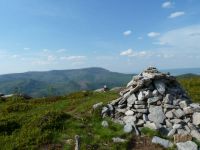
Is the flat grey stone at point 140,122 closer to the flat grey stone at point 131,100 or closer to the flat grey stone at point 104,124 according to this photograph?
the flat grey stone at point 131,100

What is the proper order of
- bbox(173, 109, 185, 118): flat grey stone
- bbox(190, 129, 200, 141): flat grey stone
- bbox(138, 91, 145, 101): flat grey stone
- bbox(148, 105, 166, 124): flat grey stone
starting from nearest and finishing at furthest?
1. bbox(190, 129, 200, 141): flat grey stone
2. bbox(148, 105, 166, 124): flat grey stone
3. bbox(173, 109, 185, 118): flat grey stone
4. bbox(138, 91, 145, 101): flat grey stone

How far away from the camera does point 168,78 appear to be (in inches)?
965

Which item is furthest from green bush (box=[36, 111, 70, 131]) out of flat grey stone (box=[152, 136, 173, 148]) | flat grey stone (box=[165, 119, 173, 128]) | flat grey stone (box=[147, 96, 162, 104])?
flat grey stone (box=[165, 119, 173, 128])

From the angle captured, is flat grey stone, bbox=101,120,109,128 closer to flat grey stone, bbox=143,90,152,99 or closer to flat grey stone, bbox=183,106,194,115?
flat grey stone, bbox=143,90,152,99

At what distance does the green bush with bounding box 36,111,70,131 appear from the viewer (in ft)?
67.1

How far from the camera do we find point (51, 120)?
21.1 m

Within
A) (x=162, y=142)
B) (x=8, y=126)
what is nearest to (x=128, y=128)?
(x=162, y=142)

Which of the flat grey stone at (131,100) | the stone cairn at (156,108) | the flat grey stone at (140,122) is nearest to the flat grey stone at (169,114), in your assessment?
the stone cairn at (156,108)

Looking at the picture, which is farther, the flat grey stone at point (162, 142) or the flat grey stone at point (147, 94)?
the flat grey stone at point (147, 94)

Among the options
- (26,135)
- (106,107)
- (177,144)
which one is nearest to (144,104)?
(106,107)

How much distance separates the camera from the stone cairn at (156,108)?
66.5 ft

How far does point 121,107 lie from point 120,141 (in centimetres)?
556

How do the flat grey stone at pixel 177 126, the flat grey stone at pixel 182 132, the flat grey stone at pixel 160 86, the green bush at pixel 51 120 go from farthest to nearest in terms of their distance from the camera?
1. the flat grey stone at pixel 160 86
2. the green bush at pixel 51 120
3. the flat grey stone at pixel 177 126
4. the flat grey stone at pixel 182 132

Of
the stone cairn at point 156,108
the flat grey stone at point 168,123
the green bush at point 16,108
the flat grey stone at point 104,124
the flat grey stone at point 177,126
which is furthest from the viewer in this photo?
the green bush at point 16,108
